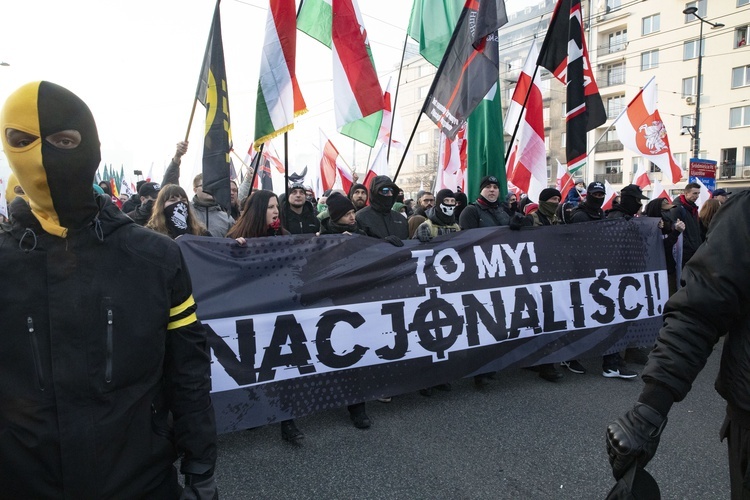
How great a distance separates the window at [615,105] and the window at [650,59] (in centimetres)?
289

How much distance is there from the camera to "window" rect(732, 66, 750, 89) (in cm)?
3406

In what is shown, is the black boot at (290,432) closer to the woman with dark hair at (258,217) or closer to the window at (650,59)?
the woman with dark hair at (258,217)

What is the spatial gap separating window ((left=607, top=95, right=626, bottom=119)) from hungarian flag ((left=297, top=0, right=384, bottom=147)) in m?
43.2

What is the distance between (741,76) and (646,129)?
33.6 m

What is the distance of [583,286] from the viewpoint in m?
4.88

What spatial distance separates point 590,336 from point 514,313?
96cm

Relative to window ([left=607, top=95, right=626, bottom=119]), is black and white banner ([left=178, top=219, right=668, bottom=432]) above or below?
below

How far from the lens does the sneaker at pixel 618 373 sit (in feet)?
15.7

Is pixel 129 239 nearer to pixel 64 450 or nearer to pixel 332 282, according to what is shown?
pixel 64 450

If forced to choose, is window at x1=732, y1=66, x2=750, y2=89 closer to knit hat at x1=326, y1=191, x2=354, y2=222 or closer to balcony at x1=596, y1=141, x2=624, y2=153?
balcony at x1=596, y1=141, x2=624, y2=153

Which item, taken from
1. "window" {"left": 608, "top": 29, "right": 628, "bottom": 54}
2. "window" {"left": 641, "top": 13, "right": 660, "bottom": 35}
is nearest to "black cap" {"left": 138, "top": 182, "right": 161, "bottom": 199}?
"window" {"left": 641, "top": 13, "right": 660, "bottom": 35}

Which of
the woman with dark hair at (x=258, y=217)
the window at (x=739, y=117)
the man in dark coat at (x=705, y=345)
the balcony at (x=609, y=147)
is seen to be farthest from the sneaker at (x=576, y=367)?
the balcony at (x=609, y=147)

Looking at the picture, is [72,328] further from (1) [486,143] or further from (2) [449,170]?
(2) [449,170]

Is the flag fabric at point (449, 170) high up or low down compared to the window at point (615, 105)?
down
